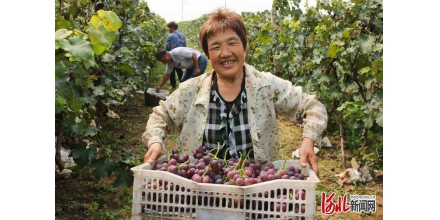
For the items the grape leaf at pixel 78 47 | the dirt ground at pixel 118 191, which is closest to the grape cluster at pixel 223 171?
the dirt ground at pixel 118 191

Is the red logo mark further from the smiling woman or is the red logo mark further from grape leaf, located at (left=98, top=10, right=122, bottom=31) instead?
grape leaf, located at (left=98, top=10, right=122, bottom=31)

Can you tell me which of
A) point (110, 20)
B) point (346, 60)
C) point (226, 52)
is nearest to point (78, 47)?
point (110, 20)

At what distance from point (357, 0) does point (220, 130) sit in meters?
1.83

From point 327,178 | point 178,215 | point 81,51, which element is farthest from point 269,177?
point 327,178

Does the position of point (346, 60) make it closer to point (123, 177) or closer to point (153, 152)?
point (123, 177)

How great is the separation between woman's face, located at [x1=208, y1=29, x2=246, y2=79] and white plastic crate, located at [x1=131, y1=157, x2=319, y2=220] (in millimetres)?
590

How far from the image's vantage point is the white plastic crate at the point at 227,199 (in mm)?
1335

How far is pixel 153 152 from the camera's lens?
1.70 m

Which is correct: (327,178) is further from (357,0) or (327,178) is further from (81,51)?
(81,51)

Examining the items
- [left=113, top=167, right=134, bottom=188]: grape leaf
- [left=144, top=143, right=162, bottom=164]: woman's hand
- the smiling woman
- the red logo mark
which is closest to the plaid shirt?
the smiling woman

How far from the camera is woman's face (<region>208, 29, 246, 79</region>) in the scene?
1817 millimetres

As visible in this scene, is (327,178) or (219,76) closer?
(219,76)

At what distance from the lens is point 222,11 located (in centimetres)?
189

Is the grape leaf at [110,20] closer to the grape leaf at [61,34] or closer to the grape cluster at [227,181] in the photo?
the grape leaf at [61,34]
